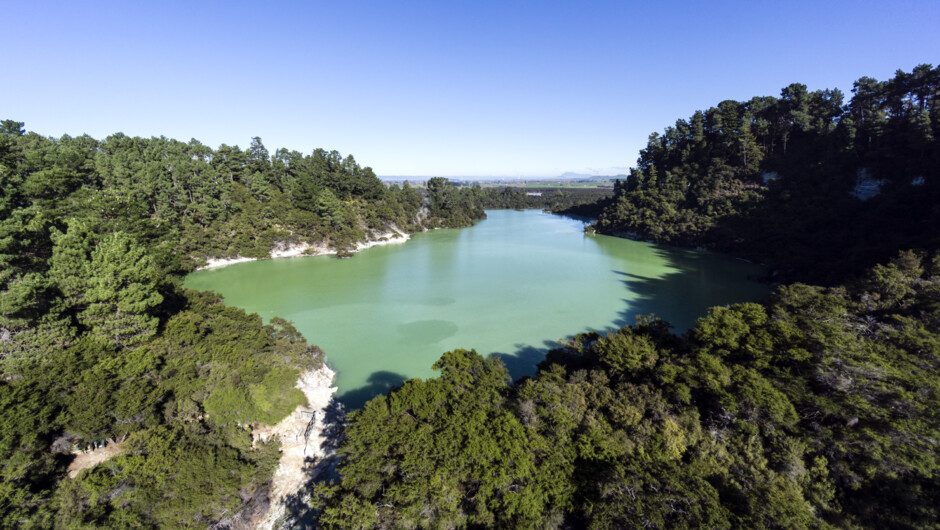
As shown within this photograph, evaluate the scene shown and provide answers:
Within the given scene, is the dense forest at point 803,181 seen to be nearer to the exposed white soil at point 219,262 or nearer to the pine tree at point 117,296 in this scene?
the pine tree at point 117,296

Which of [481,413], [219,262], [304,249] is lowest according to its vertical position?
[481,413]

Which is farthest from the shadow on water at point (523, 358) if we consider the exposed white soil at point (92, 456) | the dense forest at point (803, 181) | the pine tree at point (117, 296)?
the dense forest at point (803, 181)

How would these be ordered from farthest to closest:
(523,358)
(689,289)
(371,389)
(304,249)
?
1. (304,249)
2. (689,289)
3. (523,358)
4. (371,389)

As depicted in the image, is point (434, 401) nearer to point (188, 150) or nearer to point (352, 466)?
point (352, 466)

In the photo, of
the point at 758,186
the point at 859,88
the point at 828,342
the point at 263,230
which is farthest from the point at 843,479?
the point at 859,88

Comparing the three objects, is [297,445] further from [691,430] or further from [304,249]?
[304,249]

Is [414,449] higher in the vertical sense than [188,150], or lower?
lower

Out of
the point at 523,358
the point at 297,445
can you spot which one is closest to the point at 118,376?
the point at 297,445

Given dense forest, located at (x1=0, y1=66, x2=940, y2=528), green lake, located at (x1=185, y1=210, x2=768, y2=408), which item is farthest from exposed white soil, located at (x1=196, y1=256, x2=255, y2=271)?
dense forest, located at (x1=0, y1=66, x2=940, y2=528)
